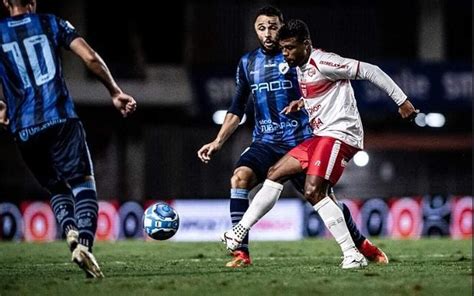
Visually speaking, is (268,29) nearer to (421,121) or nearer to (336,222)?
(336,222)

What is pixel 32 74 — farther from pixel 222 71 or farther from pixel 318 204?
pixel 222 71

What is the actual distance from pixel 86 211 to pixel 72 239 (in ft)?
0.96

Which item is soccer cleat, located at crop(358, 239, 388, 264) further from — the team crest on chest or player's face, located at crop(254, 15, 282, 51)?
player's face, located at crop(254, 15, 282, 51)

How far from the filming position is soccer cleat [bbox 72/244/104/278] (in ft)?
27.7

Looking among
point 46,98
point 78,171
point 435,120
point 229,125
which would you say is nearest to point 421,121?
point 435,120

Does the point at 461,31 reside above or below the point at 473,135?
above

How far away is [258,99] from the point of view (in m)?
10.7

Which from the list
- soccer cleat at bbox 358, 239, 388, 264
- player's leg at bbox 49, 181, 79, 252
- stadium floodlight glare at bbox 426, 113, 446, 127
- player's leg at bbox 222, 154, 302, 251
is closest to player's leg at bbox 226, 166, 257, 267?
player's leg at bbox 222, 154, 302, 251

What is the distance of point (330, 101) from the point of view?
9.79m

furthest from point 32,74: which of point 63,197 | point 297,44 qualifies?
point 297,44

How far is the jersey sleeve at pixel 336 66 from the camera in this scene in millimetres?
9562

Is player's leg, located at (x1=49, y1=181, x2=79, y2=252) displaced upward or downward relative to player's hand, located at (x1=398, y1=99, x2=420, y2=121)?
downward

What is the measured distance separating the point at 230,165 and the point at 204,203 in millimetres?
5835

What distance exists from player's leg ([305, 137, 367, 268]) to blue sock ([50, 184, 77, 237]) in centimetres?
202
